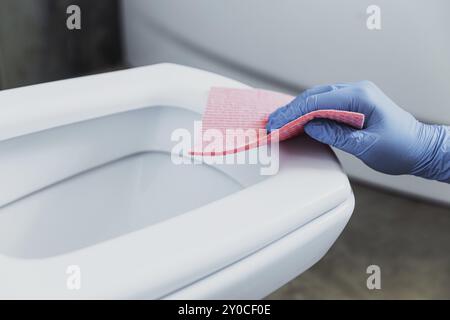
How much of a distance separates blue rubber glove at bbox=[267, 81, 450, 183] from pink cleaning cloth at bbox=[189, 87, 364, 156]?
0.01 m

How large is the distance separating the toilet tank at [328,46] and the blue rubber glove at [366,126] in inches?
15.6

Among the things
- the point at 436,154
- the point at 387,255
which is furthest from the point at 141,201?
the point at 387,255

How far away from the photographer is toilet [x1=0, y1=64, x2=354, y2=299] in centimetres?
41

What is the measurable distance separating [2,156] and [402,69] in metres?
0.70

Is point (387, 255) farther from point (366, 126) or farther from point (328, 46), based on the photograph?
point (366, 126)

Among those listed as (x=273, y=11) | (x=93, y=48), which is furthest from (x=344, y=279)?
(x=93, y=48)

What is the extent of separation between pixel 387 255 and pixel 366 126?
48 cm

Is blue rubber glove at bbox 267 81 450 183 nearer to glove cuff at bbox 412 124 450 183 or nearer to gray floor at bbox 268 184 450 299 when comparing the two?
glove cuff at bbox 412 124 450 183

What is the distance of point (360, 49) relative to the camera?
3.43ft

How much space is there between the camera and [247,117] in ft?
1.95

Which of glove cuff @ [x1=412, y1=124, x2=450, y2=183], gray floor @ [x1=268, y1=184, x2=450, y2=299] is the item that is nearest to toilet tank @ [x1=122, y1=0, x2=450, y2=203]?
gray floor @ [x1=268, y1=184, x2=450, y2=299]

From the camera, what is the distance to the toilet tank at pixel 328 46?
0.99 m

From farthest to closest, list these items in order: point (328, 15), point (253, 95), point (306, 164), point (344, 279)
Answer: point (328, 15) < point (344, 279) < point (253, 95) < point (306, 164)

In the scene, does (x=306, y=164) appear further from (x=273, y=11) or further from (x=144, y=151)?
(x=273, y=11)
